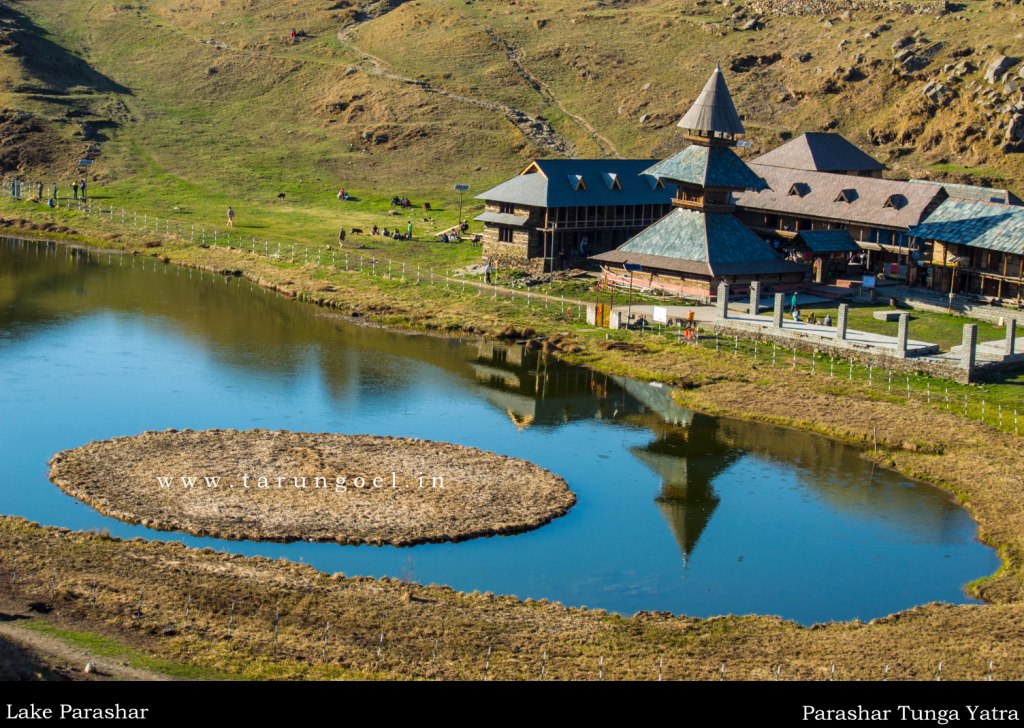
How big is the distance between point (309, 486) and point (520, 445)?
12010 millimetres

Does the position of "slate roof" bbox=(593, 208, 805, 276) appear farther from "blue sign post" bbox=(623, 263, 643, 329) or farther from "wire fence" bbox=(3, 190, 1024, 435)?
"wire fence" bbox=(3, 190, 1024, 435)

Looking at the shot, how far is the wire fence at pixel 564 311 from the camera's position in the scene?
7131 centimetres

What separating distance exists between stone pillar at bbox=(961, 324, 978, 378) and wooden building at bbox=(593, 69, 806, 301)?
19060 millimetres

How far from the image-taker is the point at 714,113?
311 feet

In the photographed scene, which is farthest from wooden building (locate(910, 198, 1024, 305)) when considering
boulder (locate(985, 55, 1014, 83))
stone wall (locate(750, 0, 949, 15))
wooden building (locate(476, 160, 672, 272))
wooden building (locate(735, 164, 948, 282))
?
stone wall (locate(750, 0, 949, 15))

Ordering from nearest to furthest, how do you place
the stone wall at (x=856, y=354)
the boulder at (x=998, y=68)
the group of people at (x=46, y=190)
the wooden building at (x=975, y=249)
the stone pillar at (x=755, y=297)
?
the stone wall at (x=856, y=354) < the stone pillar at (x=755, y=297) < the wooden building at (x=975, y=249) < the boulder at (x=998, y=68) < the group of people at (x=46, y=190)

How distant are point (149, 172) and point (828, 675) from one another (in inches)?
4104

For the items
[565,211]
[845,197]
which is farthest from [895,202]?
[565,211]

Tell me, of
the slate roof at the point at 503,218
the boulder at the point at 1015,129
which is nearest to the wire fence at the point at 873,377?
the slate roof at the point at 503,218

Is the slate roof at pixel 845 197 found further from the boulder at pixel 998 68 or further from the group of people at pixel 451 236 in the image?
the boulder at pixel 998 68

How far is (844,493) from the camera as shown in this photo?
60719 mm

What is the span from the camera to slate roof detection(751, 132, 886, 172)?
10931 cm

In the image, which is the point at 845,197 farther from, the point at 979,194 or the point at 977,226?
the point at 977,226

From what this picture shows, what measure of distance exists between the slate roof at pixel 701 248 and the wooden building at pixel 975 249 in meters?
8.39
